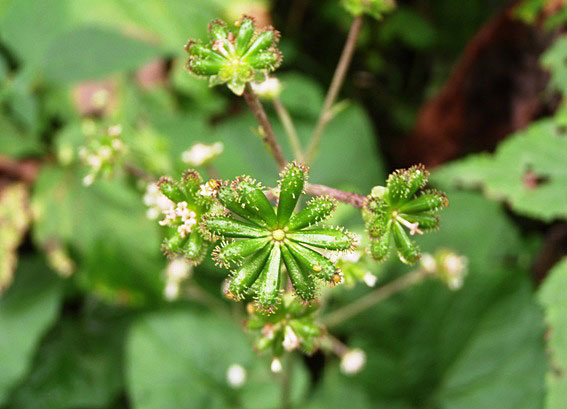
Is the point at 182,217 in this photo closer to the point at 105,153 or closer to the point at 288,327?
the point at 288,327

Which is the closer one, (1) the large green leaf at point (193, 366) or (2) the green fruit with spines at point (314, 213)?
(2) the green fruit with spines at point (314, 213)

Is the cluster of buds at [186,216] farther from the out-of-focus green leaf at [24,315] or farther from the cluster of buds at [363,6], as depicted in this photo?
the out-of-focus green leaf at [24,315]

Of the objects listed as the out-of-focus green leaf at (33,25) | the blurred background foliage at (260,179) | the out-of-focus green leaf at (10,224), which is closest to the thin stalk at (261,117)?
the blurred background foliage at (260,179)

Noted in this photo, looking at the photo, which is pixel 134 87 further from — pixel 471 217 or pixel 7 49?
pixel 471 217

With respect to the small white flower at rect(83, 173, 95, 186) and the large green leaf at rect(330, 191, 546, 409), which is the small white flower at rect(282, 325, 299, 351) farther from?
the large green leaf at rect(330, 191, 546, 409)

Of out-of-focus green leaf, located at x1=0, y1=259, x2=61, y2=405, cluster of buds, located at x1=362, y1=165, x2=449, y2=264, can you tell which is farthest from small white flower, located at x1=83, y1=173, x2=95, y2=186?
out-of-focus green leaf, located at x1=0, y1=259, x2=61, y2=405

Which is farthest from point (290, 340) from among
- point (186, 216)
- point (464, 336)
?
point (464, 336)
